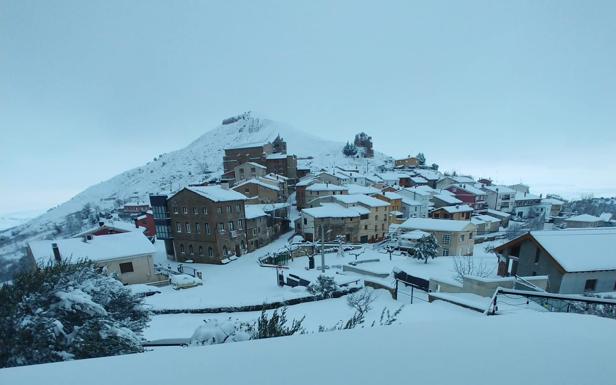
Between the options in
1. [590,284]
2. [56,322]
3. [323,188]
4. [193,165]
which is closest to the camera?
[56,322]

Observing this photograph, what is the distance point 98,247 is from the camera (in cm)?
1544

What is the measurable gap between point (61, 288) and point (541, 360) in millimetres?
5854

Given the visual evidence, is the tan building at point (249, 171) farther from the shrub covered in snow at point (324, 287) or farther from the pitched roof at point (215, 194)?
the shrub covered in snow at point (324, 287)

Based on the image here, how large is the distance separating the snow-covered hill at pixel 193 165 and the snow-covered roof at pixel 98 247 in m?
53.3

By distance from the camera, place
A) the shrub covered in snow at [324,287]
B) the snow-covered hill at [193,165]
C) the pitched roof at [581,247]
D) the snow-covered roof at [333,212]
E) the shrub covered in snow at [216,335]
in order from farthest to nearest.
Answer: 1. the snow-covered hill at [193,165]
2. the snow-covered roof at [333,212]
3. the pitched roof at [581,247]
4. the shrub covered in snow at [324,287]
5. the shrub covered in snow at [216,335]

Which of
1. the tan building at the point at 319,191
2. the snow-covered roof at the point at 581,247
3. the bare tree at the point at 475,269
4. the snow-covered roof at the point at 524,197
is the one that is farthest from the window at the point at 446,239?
the snow-covered roof at the point at 524,197

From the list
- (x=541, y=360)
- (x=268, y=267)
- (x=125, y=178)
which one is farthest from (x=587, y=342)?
(x=125, y=178)

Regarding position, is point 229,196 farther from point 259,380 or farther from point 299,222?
point 259,380

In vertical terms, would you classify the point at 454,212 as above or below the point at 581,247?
below

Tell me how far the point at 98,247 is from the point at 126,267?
2087mm

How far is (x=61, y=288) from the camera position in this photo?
4.07 metres

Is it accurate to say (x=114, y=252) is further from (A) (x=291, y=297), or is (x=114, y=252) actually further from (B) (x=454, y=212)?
(B) (x=454, y=212)

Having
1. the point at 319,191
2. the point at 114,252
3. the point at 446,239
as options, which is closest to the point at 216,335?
the point at 114,252

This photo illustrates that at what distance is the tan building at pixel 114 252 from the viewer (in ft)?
48.0
